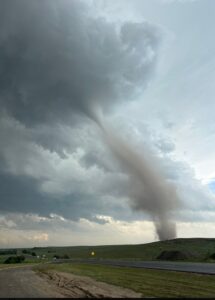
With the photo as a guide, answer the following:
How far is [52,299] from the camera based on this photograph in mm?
22359

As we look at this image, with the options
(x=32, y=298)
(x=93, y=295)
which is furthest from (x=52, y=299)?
(x=93, y=295)

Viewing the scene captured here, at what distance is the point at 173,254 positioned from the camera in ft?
364

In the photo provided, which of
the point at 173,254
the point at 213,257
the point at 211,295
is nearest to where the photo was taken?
the point at 211,295

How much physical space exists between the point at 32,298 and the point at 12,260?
130m

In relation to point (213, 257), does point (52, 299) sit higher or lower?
lower

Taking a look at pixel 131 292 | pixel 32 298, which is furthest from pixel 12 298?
pixel 131 292

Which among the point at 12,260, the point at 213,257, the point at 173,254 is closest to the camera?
the point at 213,257

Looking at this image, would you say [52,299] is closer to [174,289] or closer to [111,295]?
[111,295]

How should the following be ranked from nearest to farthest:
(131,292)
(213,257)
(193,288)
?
(131,292), (193,288), (213,257)

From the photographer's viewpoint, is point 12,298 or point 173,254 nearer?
point 12,298

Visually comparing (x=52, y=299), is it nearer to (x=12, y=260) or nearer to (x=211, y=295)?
(x=211, y=295)

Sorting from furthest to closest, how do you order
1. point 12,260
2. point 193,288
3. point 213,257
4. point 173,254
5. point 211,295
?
point 12,260
point 173,254
point 213,257
point 193,288
point 211,295

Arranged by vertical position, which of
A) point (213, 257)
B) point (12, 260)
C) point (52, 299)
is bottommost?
point (52, 299)

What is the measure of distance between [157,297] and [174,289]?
4.79 m
